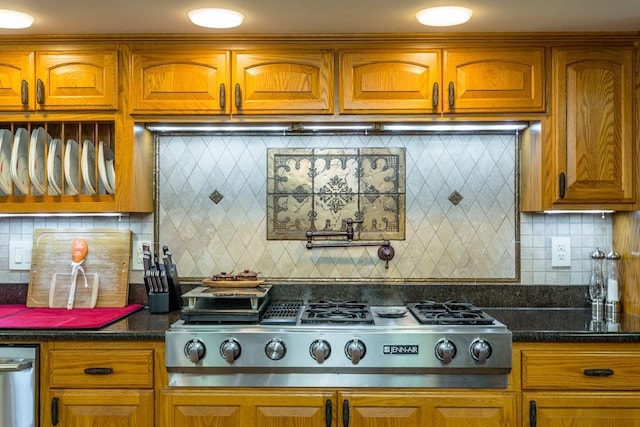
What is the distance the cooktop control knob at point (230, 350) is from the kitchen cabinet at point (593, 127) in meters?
1.48

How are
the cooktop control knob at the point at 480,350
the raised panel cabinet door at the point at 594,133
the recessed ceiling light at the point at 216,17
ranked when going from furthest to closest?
the raised panel cabinet door at the point at 594,133 < the recessed ceiling light at the point at 216,17 < the cooktop control knob at the point at 480,350

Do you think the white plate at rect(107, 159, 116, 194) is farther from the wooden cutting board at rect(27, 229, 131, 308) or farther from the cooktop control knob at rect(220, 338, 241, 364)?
the cooktop control knob at rect(220, 338, 241, 364)

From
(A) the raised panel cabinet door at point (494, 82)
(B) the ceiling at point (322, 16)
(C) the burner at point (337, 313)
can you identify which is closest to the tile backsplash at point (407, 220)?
(C) the burner at point (337, 313)

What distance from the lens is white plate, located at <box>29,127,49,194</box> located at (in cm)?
250

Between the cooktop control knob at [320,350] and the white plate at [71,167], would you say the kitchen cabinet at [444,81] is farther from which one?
the white plate at [71,167]

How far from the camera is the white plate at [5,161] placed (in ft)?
8.36

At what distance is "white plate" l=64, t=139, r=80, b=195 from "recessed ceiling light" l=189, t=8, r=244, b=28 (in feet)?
2.71

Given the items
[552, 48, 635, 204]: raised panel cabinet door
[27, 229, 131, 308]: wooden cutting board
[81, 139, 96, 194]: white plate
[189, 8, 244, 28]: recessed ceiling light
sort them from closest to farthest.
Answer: [189, 8, 244, 28]: recessed ceiling light → [552, 48, 635, 204]: raised panel cabinet door → [81, 139, 96, 194]: white plate → [27, 229, 131, 308]: wooden cutting board

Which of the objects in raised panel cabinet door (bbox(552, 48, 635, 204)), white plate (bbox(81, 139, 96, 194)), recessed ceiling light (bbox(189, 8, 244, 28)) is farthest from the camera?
white plate (bbox(81, 139, 96, 194))

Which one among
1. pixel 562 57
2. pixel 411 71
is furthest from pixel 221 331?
pixel 562 57

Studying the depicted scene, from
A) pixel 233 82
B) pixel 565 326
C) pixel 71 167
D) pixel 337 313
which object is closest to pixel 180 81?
pixel 233 82

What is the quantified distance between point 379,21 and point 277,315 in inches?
50.6

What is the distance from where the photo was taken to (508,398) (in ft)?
6.98

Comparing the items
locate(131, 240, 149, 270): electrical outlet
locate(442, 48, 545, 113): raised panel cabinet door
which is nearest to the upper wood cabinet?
locate(131, 240, 149, 270): electrical outlet
